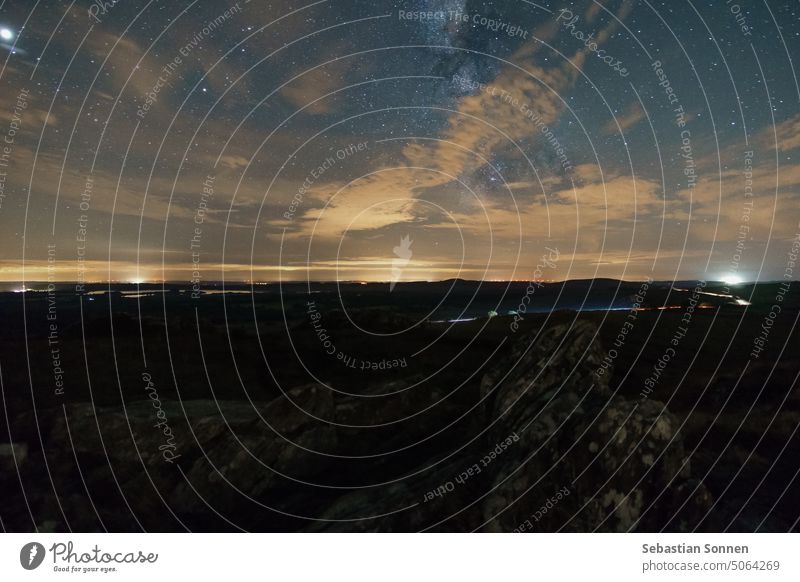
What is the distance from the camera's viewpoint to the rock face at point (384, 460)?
700 cm

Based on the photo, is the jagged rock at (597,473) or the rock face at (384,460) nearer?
the jagged rock at (597,473)

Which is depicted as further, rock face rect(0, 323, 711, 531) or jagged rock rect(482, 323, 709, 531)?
rock face rect(0, 323, 711, 531)

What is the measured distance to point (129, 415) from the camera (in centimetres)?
1002

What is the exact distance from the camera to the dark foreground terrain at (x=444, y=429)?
7.10 meters

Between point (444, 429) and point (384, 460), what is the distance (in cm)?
192

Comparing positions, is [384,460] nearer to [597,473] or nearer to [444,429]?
[444,429]

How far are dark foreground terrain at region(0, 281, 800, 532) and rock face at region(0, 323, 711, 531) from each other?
0.14 feet

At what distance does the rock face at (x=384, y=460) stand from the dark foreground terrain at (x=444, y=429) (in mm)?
43

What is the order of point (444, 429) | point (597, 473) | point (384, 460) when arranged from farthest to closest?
point (444, 429)
point (384, 460)
point (597, 473)

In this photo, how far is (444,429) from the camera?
10195mm

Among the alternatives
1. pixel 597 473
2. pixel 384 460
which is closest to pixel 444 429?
pixel 384 460

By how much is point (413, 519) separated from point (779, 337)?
12328mm

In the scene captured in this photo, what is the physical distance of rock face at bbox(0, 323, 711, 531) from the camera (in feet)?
23.0

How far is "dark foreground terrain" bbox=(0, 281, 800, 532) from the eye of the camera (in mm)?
7102
